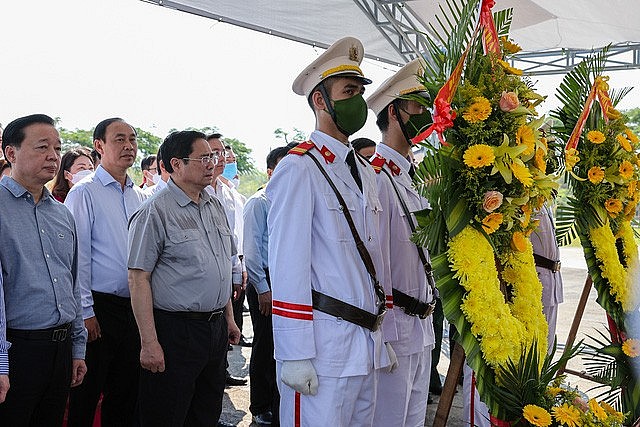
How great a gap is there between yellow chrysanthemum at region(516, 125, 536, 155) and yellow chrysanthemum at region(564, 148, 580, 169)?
0.99 m

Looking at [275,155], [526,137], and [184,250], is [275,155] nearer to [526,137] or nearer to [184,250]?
[184,250]

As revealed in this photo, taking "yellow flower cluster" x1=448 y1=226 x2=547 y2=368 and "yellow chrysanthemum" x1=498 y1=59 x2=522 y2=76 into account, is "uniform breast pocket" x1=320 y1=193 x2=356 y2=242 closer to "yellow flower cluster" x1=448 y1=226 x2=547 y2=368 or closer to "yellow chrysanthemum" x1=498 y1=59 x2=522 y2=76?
"yellow flower cluster" x1=448 y1=226 x2=547 y2=368

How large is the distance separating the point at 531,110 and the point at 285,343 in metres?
1.22

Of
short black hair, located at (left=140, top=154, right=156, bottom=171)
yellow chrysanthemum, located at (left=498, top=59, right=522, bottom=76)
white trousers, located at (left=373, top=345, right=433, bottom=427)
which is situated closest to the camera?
yellow chrysanthemum, located at (left=498, top=59, right=522, bottom=76)

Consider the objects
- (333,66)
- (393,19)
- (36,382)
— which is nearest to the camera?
(36,382)

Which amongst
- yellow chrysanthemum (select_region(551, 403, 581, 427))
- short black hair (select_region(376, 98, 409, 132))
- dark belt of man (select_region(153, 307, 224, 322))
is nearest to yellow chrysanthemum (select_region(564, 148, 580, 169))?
short black hair (select_region(376, 98, 409, 132))

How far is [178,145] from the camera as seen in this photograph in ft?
11.5

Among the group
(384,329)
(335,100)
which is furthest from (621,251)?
(335,100)

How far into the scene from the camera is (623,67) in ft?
31.1

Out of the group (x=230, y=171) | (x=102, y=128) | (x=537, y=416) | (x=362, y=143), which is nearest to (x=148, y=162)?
(x=230, y=171)

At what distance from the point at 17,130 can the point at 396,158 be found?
5.80ft

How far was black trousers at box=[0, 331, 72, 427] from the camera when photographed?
2.75m

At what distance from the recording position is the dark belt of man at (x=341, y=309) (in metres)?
2.63

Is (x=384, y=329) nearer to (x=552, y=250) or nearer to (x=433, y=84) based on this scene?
(x=433, y=84)
